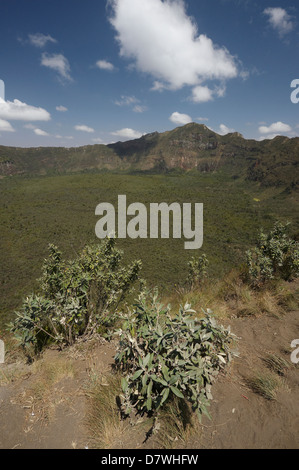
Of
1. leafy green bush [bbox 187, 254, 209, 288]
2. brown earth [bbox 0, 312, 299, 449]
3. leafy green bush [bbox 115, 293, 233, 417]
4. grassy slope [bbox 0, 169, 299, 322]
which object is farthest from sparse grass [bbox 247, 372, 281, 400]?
grassy slope [bbox 0, 169, 299, 322]

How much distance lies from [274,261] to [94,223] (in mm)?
51152

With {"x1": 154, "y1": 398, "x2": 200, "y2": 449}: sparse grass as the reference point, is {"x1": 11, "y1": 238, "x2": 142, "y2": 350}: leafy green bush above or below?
above

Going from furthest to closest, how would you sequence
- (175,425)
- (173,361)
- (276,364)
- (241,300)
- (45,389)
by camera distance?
(241,300), (276,364), (45,389), (173,361), (175,425)

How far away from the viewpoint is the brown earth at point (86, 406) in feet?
7.80

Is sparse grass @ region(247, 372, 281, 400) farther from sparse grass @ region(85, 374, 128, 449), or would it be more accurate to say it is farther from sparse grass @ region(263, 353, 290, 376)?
sparse grass @ region(85, 374, 128, 449)

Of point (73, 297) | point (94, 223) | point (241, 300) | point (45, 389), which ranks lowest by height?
point (94, 223)

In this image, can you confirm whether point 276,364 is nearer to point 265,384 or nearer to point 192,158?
point 265,384

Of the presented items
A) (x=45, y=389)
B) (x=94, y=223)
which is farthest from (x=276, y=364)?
(x=94, y=223)

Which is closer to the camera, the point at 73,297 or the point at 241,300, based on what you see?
the point at 73,297

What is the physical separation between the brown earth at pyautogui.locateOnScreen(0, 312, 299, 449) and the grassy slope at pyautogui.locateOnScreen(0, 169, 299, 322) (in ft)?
62.2

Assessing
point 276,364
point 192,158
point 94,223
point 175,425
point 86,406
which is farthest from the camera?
point 192,158

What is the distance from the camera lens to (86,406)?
2.82 metres

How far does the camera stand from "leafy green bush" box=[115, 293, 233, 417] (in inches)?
94.3

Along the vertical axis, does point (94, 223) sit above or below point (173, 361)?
below
